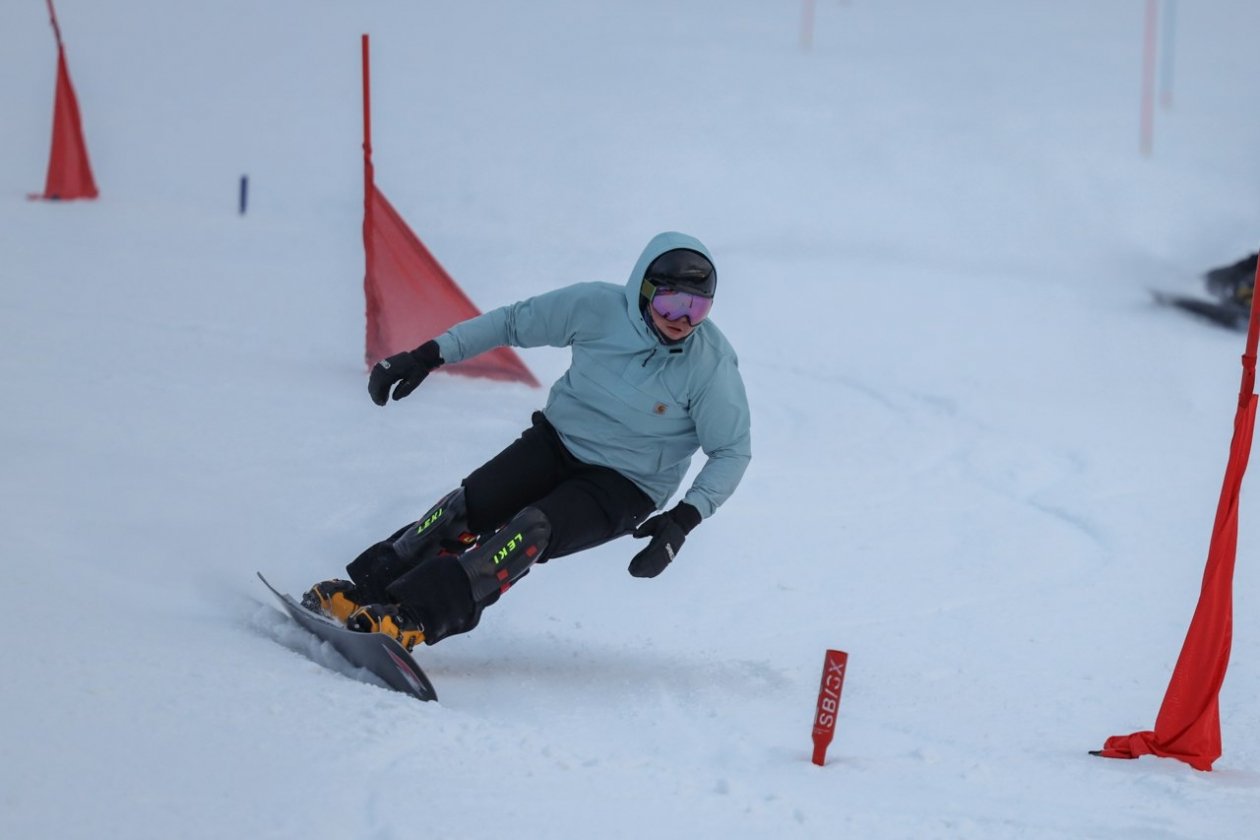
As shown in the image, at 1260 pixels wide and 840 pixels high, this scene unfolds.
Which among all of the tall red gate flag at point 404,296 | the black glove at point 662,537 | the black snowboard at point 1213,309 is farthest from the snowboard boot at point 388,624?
the black snowboard at point 1213,309

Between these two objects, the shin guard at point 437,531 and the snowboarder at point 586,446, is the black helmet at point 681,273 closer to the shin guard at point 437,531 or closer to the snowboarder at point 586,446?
the snowboarder at point 586,446

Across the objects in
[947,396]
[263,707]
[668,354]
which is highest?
[668,354]

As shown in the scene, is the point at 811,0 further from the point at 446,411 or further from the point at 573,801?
the point at 573,801

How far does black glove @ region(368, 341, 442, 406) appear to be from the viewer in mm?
4246

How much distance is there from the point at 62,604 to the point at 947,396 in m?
5.97

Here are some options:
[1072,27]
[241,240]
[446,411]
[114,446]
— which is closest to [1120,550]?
[446,411]

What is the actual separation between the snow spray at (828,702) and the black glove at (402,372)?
1478mm

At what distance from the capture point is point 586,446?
173 inches

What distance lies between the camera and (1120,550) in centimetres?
625

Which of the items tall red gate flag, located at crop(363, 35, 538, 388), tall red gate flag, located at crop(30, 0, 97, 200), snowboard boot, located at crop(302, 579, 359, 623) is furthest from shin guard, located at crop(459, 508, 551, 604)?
tall red gate flag, located at crop(30, 0, 97, 200)

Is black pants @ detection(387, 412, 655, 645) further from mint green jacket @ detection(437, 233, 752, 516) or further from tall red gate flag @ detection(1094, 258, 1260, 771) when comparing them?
tall red gate flag @ detection(1094, 258, 1260, 771)

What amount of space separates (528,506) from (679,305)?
28.3 inches

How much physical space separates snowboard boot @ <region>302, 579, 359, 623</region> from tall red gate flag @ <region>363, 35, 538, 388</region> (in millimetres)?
3280

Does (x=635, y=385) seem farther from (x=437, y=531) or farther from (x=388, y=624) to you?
(x=388, y=624)
